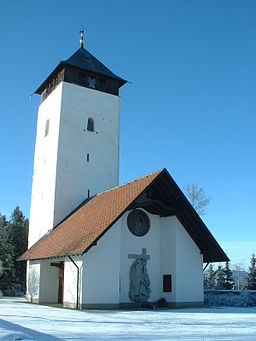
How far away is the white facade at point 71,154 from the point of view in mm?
27000

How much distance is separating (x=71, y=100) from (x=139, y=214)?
36.0 ft

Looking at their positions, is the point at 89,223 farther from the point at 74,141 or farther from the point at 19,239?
the point at 19,239

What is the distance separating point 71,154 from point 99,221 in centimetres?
950

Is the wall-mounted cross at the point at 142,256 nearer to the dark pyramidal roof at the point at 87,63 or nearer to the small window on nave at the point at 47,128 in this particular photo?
the small window on nave at the point at 47,128

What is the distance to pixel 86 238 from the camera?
18.2 metres

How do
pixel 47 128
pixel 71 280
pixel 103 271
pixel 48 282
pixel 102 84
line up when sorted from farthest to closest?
1. pixel 102 84
2. pixel 47 128
3. pixel 48 282
4. pixel 71 280
5. pixel 103 271

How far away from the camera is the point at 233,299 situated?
2270 cm

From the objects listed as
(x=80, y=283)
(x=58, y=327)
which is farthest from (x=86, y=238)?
(x=58, y=327)

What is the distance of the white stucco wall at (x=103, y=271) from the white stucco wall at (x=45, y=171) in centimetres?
827

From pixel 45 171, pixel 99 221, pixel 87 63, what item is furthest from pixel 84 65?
pixel 99 221

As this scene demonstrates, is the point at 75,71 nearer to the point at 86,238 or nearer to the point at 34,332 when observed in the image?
the point at 86,238

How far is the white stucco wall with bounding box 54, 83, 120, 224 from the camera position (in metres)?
27.1

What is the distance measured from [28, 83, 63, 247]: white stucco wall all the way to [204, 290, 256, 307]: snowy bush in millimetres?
10286

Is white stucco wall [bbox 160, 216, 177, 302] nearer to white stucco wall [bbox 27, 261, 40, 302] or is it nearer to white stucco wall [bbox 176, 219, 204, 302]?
white stucco wall [bbox 176, 219, 204, 302]
